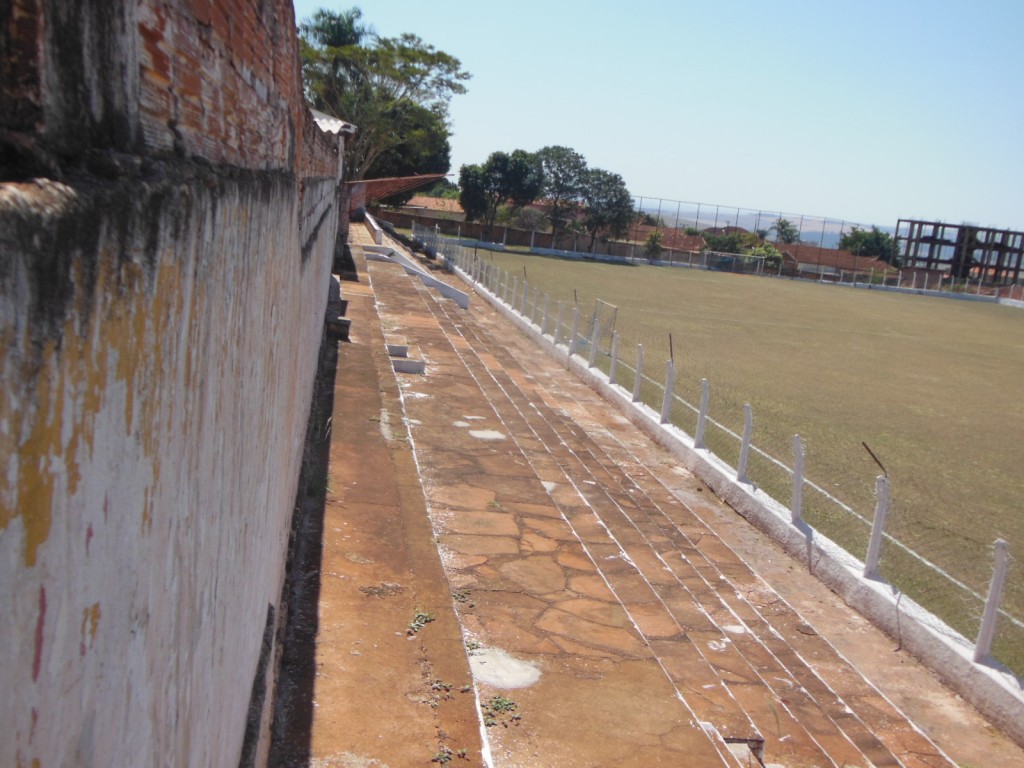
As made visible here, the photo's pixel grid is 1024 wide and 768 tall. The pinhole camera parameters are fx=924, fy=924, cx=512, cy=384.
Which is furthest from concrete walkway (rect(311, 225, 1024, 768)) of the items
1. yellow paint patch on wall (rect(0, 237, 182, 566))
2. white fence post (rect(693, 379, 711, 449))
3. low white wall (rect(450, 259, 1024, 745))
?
yellow paint patch on wall (rect(0, 237, 182, 566))

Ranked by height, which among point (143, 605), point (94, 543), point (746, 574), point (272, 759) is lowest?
point (746, 574)

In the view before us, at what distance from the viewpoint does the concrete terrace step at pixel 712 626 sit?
5.13m

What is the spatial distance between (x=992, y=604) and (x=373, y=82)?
4219cm

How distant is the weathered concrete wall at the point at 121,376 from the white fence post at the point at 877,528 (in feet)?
18.8

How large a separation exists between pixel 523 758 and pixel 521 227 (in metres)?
59.7

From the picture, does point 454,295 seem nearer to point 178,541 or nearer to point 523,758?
point 523,758

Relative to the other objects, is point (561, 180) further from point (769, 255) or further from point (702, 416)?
point (702, 416)

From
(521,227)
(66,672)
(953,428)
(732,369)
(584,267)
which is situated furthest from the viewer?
(521,227)

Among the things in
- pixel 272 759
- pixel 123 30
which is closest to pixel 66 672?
pixel 123 30

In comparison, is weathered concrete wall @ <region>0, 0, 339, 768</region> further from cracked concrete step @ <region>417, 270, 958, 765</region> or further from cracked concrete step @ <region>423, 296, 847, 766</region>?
cracked concrete step @ <region>417, 270, 958, 765</region>

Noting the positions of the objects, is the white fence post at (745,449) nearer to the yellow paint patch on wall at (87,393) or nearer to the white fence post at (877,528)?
the white fence post at (877,528)

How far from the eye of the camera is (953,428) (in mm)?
14266

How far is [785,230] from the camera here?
88.8m

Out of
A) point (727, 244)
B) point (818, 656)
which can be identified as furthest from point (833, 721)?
point (727, 244)
